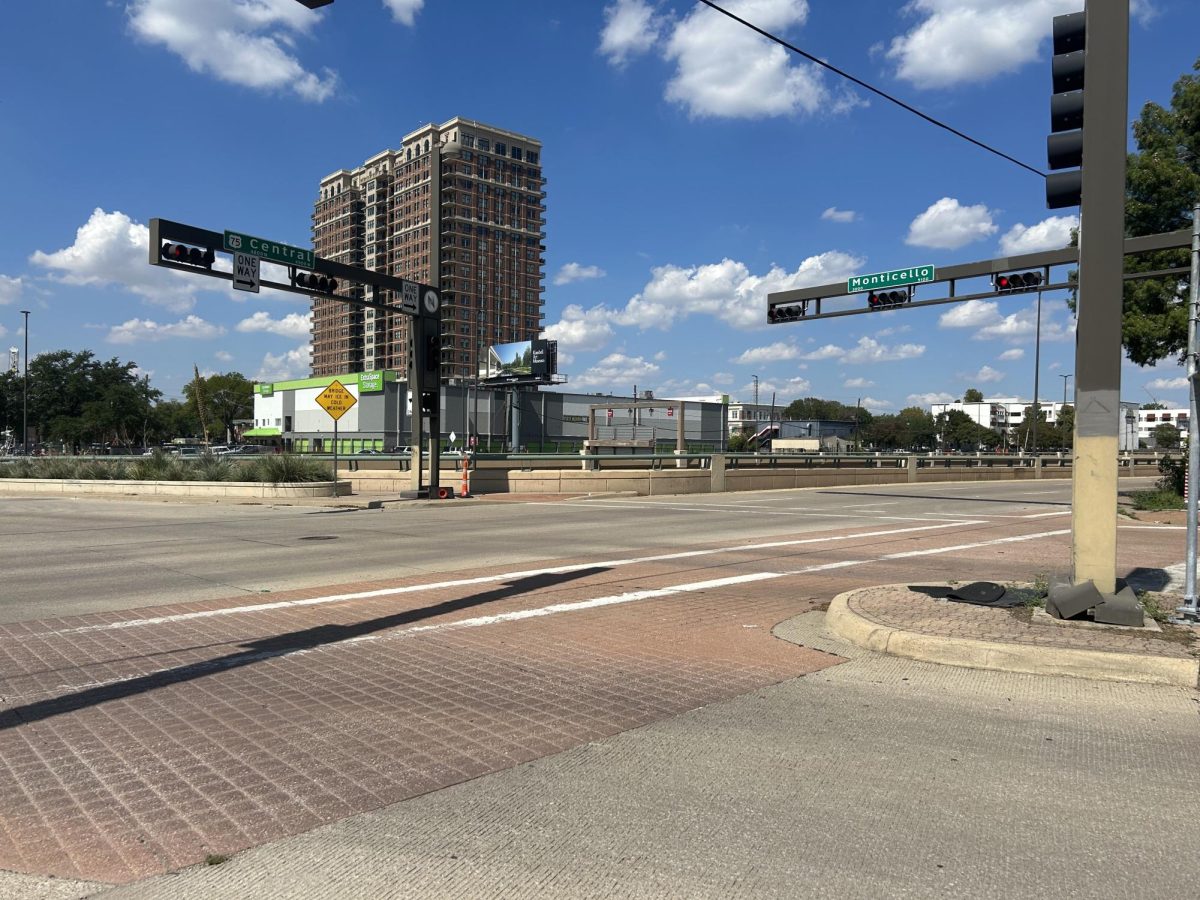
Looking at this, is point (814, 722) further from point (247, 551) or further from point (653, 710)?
point (247, 551)

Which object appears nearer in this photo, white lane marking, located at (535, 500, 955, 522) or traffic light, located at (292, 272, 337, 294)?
white lane marking, located at (535, 500, 955, 522)

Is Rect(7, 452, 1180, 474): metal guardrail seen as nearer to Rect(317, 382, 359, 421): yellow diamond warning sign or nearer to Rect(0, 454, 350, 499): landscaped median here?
Rect(0, 454, 350, 499): landscaped median

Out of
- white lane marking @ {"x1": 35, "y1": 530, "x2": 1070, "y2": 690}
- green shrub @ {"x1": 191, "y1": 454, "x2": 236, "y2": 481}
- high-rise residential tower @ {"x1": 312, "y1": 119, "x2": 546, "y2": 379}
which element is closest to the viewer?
white lane marking @ {"x1": 35, "y1": 530, "x2": 1070, "y2": 690}

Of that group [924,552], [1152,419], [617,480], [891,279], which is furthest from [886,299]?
[1152,419]

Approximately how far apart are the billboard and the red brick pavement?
82796 mm

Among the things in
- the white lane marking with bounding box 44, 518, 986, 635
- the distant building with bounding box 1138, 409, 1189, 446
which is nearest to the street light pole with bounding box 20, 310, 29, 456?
the white lane marking with bounding box 44, 518, 986, 635

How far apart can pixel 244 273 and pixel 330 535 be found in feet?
28.6

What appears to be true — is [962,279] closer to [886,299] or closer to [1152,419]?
[886,299]

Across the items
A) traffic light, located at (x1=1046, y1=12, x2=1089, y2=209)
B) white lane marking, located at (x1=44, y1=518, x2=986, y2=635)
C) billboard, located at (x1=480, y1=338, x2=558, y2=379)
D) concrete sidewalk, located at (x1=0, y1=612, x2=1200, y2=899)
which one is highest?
billboard, located at (x1=480, y1=338, x2=558, y2=379)

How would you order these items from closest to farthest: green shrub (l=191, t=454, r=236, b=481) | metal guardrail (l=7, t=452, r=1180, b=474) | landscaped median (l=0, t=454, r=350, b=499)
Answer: landscaped median (l=0, t=454, r=350, b=499)
green shrub (l=191, t=454, r=236, b=481)
metal guardrail (l=7, t=452, r=1180, b=474)

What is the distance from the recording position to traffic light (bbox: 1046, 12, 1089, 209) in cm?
738

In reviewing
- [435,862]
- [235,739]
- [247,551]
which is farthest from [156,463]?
[435,862]

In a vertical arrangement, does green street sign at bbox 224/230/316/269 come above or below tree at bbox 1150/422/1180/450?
above

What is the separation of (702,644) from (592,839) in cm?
359
